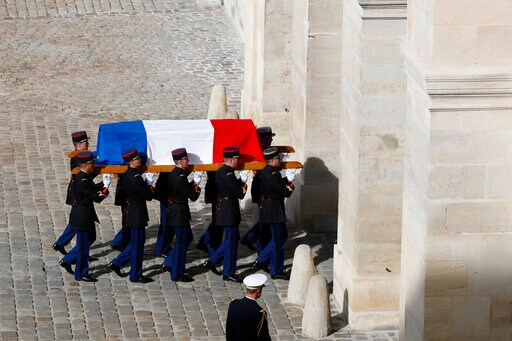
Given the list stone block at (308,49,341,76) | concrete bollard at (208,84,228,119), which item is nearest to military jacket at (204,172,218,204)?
stone block at (308,49,341,76)

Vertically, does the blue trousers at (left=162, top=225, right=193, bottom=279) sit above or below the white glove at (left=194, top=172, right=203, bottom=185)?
below

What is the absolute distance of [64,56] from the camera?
1051 inches

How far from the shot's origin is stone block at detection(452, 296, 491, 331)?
12.4m

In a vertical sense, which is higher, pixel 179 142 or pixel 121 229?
pixel 179 142

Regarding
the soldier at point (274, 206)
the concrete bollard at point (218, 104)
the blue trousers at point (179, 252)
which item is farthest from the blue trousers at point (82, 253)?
the concrete bollard at point (218, 104)

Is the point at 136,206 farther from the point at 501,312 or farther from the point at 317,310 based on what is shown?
the point at 501,312

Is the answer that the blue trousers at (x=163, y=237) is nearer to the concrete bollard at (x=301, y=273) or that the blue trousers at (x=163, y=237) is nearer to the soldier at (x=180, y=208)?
the soldier at (x=180, y=208)

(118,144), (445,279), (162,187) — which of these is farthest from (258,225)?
(445,279)

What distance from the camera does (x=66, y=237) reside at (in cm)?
1689

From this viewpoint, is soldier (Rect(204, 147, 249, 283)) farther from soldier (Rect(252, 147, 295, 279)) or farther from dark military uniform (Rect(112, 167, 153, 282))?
dark military uniform (Rect(112, 167, 153, 282))

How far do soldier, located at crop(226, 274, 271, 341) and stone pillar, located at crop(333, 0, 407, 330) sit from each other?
3036 millimetres

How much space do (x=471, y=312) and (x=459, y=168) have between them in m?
1.32

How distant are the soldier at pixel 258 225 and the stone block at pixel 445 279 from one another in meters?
4.70

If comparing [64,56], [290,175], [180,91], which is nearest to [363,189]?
[290,175]
